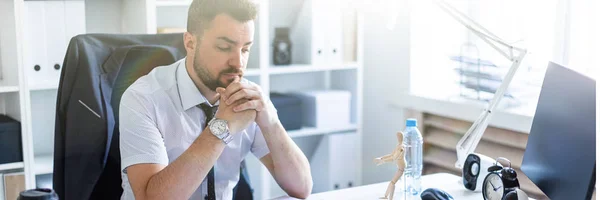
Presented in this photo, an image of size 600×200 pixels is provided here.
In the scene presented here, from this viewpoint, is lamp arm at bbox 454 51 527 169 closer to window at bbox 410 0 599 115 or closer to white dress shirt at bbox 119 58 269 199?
window at bbox 410 0 599 115

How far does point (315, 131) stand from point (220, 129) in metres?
1.66

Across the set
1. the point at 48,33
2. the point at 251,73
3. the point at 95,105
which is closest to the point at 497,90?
the point at 95,105

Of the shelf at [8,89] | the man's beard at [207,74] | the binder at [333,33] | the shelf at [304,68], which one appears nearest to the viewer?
the man's beard at [207,74]

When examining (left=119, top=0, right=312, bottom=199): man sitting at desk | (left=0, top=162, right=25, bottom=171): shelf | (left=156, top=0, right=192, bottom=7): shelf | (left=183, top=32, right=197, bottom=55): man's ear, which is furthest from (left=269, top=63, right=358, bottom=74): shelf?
(left=183, top=32, right=197, bottom=55): man's ear

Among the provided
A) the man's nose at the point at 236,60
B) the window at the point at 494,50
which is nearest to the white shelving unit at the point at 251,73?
the window at the point at 494,50

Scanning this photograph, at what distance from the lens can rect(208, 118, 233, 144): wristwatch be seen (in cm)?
183

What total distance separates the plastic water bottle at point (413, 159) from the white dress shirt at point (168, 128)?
16.4 inches

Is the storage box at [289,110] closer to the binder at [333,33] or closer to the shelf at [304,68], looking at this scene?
the shelf at [304,68]

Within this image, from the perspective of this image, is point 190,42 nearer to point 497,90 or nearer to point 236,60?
point 236,60

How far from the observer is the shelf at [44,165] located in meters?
2.89

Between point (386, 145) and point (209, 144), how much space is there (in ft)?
6.31

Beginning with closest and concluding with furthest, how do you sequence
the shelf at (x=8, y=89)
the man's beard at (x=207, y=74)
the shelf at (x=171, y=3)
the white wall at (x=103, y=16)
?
the man's beard at (x=207, y=74)
the shelf at (x=8, y=89)
the shelf at (x=171, y=3)
the white wall at (x=103, y=16)

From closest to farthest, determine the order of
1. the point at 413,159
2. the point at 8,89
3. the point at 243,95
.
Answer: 1. the point at 243,95
2. the point at 413,159
3. the point at 8,89

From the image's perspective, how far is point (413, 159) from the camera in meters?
2.29
